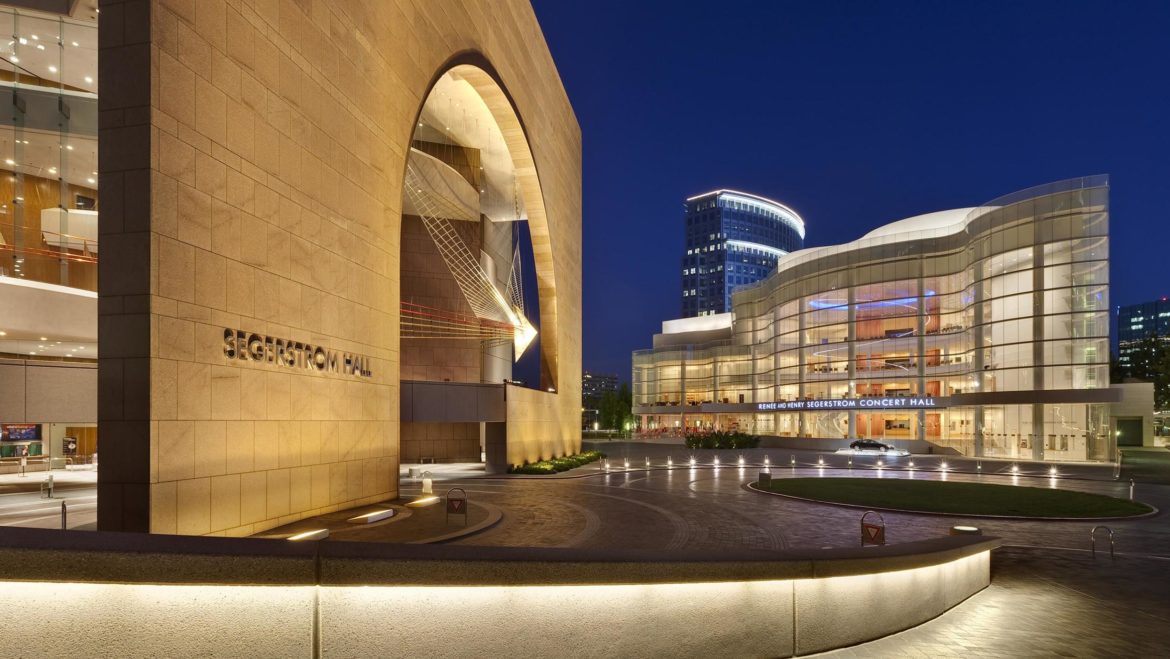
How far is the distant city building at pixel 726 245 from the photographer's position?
186000 millimetres

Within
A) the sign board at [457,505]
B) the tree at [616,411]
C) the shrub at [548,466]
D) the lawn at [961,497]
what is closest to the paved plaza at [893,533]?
the sign board at [457,505]

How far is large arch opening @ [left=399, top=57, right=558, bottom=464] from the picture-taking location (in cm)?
3841

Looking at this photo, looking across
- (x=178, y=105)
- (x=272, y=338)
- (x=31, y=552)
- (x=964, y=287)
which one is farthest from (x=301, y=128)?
(x=964, y=287)

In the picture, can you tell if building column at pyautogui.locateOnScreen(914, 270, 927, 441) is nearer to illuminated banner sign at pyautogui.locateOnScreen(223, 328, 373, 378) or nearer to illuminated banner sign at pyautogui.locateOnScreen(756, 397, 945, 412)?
illuminated banner sign at pyautogui.locateOnScreen(756, 397, 945, 412)

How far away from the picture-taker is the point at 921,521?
20.1m

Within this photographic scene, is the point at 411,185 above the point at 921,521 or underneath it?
above

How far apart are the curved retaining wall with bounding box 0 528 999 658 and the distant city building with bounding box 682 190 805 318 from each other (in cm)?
18181

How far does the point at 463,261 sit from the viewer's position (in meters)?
42.8

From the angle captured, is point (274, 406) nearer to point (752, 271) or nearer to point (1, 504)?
point (1, 504)

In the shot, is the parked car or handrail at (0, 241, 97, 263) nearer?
handrail at (0, 241, 97, 263)

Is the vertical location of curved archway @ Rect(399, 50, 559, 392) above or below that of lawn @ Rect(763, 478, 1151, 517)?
above

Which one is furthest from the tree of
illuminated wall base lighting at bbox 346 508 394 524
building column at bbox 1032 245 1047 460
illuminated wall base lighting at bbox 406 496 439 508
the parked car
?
illuminated wall base lighting at bbox 346 508 394 524

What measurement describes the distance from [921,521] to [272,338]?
18965 mm

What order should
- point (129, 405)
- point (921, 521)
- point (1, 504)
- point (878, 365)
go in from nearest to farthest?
point (129, 405) → point (921, 521) → point (1, 504) → point (878, 365)
